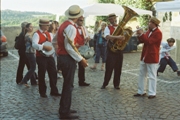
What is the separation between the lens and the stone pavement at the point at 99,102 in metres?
6.02

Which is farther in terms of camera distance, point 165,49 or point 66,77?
point 165,49

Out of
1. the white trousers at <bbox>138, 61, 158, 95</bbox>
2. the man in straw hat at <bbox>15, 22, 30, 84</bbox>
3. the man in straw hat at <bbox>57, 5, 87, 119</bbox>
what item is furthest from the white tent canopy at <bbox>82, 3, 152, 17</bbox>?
the man in straw hat at <bbox>57, 5, 87, 119</bbox>

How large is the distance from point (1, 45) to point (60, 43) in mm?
10496

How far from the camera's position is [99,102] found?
695cm

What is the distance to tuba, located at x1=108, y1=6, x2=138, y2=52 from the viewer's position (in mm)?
7660

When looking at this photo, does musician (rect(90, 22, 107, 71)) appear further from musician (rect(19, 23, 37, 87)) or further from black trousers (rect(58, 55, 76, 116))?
black trousers (rect(58, 55, 76, 116))

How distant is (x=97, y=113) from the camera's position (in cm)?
614

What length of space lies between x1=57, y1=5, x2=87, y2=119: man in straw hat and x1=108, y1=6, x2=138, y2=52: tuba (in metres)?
2.13

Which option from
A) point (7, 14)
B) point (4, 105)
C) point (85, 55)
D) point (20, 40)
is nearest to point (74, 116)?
point (85, 55)

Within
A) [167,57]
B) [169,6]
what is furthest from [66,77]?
[167,57]

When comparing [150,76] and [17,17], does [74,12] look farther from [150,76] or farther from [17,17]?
[17,17]

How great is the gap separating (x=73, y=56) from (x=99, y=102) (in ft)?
5.76

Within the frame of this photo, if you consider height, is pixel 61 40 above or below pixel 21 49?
above

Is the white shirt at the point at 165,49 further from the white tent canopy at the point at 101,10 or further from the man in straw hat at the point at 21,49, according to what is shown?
the white tent canopy at the point at 101,10
